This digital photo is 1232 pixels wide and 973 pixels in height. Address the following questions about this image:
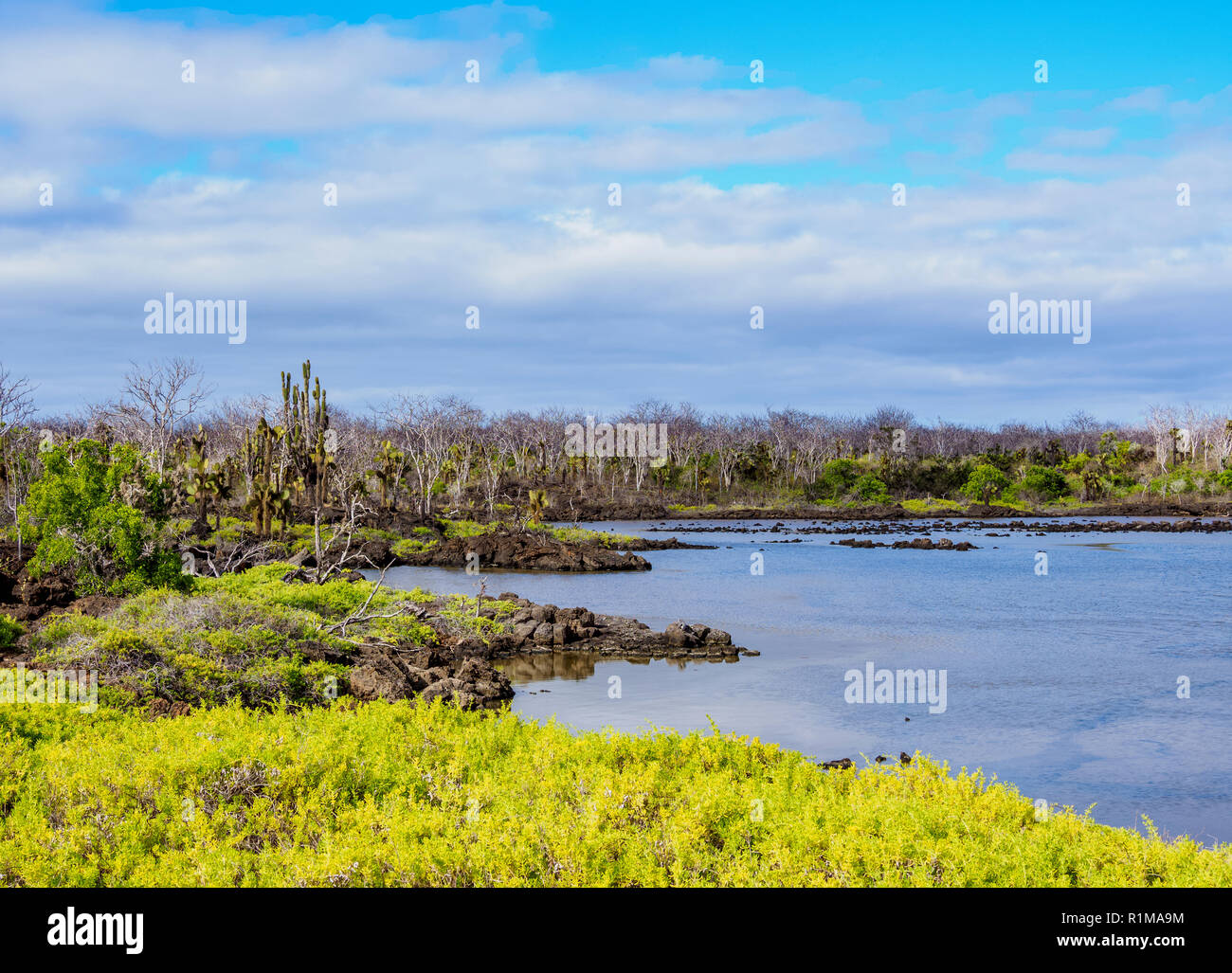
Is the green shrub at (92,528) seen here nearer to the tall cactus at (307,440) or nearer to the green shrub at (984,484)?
the tall cactus at (307,440)

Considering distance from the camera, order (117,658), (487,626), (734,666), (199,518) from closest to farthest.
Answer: (117,658), (734,666), (487,626), (199,518)

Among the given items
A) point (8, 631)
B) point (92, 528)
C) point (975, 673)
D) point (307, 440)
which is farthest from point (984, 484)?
point (8, 631)

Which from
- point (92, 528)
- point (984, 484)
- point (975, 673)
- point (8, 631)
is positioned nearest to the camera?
point (8, 631)

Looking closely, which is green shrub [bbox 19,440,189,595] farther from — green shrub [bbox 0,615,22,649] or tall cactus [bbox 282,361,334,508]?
tall cactus [bbox 282,361,334,508]

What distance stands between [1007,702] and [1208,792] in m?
4.14

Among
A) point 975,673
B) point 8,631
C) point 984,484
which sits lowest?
point 975,673

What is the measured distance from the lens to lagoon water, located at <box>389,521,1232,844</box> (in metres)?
11.1

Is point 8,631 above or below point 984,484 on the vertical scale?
below

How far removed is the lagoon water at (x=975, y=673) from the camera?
1109cm

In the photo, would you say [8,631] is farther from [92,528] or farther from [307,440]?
[307,440]

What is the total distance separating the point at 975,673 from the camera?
651 inches

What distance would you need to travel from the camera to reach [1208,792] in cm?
1006
